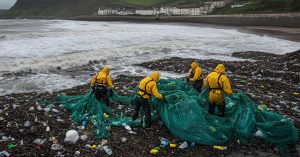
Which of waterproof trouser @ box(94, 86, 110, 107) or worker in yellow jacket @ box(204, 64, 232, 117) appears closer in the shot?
worker in yellow jacket @ box(204, 64, 232, 117)

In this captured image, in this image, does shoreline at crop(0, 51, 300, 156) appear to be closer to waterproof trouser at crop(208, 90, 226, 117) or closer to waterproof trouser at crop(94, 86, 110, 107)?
waterproof trouser at crop(94, 86, 110, 107)

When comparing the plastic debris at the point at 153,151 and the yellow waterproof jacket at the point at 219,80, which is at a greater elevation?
the yellow waterproof jacket at the point at 219,80

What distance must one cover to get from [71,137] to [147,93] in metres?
2.20

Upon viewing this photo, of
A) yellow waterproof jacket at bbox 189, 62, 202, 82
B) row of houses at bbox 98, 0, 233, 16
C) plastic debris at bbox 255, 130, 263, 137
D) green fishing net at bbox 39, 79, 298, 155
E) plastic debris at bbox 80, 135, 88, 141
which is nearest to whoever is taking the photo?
plastic debris at bbox 80, 135, 88, 141

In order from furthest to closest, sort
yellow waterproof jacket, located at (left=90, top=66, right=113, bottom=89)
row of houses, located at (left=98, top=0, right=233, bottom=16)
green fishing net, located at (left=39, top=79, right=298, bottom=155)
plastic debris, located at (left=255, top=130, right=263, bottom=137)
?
row of houses, located at (left=98, top=0, right=233, bottom=16) → yellow waterproof jacket, located at (left=90, top=66, right=113, bottom=89) → plastic debris, located at (left=255, top=130, right=263, bottom=137) → green fishing net, located at (left=39, top=79, right=298, bottom=155)

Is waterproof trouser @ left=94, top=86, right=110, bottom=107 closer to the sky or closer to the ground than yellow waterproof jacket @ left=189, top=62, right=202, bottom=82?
closer to the ground

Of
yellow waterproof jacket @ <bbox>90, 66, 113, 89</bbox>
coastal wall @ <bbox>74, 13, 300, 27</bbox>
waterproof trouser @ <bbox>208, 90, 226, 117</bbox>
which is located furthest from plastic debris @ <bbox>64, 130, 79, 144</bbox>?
coastal wall @ <bbox>74, 13, 300, 27</bbox>

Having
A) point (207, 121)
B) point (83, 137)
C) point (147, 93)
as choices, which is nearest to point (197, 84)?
point (207, 121)

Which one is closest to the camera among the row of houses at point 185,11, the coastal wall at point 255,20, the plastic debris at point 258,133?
the plastic debris at point 258,133

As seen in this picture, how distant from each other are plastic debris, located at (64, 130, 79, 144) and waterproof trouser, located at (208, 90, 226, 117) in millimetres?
3638

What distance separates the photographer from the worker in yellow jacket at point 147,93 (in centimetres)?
815

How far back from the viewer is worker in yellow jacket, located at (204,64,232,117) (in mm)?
8195

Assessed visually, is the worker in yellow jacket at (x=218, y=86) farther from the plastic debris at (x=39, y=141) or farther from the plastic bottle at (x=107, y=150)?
the plastic debris at (x=39, y=141)

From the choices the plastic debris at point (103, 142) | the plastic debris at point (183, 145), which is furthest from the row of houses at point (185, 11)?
the plastic debris at point (103, 142)
